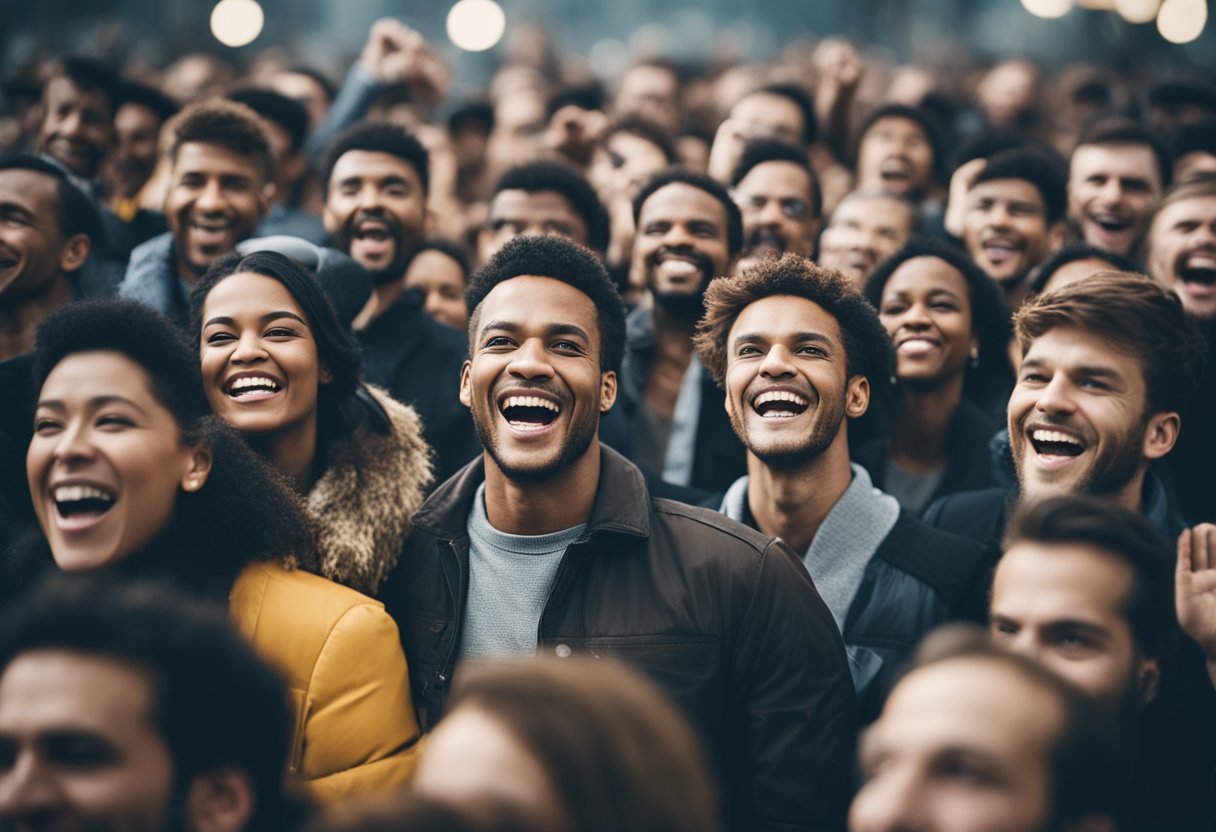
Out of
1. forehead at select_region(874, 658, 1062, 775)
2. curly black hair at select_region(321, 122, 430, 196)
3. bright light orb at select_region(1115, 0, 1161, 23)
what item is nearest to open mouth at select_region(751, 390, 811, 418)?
forehead at select_region(874, 658, 1062, 775)

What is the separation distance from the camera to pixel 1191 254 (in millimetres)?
6457

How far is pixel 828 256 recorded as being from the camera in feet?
24.8

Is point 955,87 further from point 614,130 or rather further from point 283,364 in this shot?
point 283,364

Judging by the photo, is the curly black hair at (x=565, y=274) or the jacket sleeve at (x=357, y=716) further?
the curly black hair at (x=565, y=274)

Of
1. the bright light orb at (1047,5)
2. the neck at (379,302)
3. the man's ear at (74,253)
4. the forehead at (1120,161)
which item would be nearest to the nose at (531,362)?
the neck at (379,302)

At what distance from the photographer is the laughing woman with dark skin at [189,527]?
3.96 m

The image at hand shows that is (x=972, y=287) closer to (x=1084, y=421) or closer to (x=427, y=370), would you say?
(x=1084, y=421)

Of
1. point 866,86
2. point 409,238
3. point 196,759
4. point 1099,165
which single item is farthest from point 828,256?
point 866,86

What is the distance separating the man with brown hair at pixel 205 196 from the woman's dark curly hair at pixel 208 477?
231 cm

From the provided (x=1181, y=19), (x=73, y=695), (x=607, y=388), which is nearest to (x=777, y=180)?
(x=607, y=388)

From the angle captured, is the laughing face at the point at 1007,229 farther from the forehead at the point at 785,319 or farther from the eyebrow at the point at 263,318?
the eyebrow at the point at 263,318

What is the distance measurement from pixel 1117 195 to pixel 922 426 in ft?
8.32

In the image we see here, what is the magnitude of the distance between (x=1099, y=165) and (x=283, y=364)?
204 inches

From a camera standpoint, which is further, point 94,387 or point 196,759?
point 94,387
